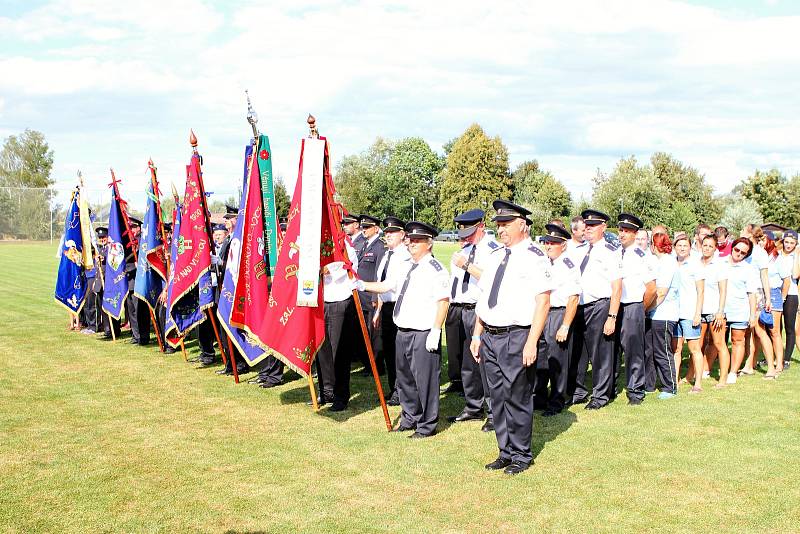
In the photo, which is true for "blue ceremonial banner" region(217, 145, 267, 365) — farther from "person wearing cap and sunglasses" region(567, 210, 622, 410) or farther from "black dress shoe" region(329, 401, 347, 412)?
"person wearing cap and sunglasses" region(567, 210, 622, 410)

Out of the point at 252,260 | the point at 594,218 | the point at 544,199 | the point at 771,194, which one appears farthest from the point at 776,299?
the point at 544,199

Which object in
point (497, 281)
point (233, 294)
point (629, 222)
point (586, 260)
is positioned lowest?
point (233, 294)

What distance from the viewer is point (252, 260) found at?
8.80 metres

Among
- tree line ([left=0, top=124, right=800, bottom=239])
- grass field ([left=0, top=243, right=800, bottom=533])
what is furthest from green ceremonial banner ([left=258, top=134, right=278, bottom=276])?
tree line ([left=0, top=124, right=800, bottom=239])

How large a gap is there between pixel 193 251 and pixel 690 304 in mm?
6889

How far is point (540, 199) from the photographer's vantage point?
6344 cm

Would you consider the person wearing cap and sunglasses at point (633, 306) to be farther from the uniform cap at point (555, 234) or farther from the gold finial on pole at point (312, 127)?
the gold finial on pole at point (312, 127)

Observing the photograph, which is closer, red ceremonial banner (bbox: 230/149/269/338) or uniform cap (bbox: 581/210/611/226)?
uniform cap (bbox: 581/210/611/226)

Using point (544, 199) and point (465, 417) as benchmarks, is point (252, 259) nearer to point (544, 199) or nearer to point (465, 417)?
point (465, 417)

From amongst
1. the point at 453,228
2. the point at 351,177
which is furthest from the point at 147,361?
the point at 453,228

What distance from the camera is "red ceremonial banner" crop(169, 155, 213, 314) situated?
10430mm

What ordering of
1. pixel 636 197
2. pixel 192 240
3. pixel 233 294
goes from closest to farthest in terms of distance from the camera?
pixel 233 294, pixel 192 240, pixel 636 197

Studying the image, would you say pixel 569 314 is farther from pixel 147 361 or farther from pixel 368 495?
pixel 147 361

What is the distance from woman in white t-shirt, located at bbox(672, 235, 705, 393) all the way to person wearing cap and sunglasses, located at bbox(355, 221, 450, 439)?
11.6ft
